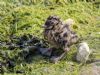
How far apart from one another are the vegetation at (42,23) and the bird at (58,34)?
173mm

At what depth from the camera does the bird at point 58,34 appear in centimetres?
630

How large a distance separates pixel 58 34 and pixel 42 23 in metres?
1.31

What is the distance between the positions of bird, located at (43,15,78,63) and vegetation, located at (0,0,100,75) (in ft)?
0.57

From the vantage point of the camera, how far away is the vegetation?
6295 millimetres

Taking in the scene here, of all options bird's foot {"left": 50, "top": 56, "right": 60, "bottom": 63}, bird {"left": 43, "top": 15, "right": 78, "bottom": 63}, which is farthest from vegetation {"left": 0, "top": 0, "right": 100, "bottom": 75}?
bird {"left": 43, "top": 15, "right": 78, "bottom": 63}

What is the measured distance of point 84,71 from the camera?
6113mm

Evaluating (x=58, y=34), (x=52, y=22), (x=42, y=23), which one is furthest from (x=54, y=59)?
(x=42, y=23)

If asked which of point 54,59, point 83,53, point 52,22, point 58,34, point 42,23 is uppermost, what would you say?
point 52,22

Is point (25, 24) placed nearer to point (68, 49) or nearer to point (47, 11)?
point (47, 11)

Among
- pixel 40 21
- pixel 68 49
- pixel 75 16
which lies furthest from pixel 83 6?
pixel 68 49

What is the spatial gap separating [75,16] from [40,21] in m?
0.95

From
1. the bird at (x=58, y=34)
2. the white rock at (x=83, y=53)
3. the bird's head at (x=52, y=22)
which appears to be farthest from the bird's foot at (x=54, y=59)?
the bird's head at (x=52, y=22)

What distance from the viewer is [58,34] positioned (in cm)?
642

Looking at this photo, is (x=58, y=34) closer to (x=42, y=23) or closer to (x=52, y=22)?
(x=52, y=22)
